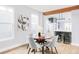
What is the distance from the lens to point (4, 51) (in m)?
3.62

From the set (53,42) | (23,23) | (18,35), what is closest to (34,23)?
(23,23)

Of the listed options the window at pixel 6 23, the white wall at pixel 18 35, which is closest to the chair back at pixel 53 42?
the white wall at pixel 18 35

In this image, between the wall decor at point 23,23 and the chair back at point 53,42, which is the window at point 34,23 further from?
the chair back at point 53,42

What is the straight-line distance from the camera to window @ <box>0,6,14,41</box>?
3742mm

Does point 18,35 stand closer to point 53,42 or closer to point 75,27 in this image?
point 53,42

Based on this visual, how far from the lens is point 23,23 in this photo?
14.2 feet

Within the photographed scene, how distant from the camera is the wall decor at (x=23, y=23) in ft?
13.5

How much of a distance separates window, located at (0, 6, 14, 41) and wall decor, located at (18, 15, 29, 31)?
32cm

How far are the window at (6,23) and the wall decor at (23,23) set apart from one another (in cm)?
32

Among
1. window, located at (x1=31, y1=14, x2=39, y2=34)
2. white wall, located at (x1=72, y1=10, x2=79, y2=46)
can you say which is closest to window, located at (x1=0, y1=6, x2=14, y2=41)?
window, located at (x1=31, y1=14, x2=39, y2=34)

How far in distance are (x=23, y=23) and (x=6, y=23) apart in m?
0.69

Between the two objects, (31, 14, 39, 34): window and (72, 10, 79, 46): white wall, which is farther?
(72, 10, 79, 46): white wall

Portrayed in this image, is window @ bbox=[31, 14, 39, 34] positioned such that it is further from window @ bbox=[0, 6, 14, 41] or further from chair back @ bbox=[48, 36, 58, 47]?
window @ bbox=[0, 6, 14, 41]
